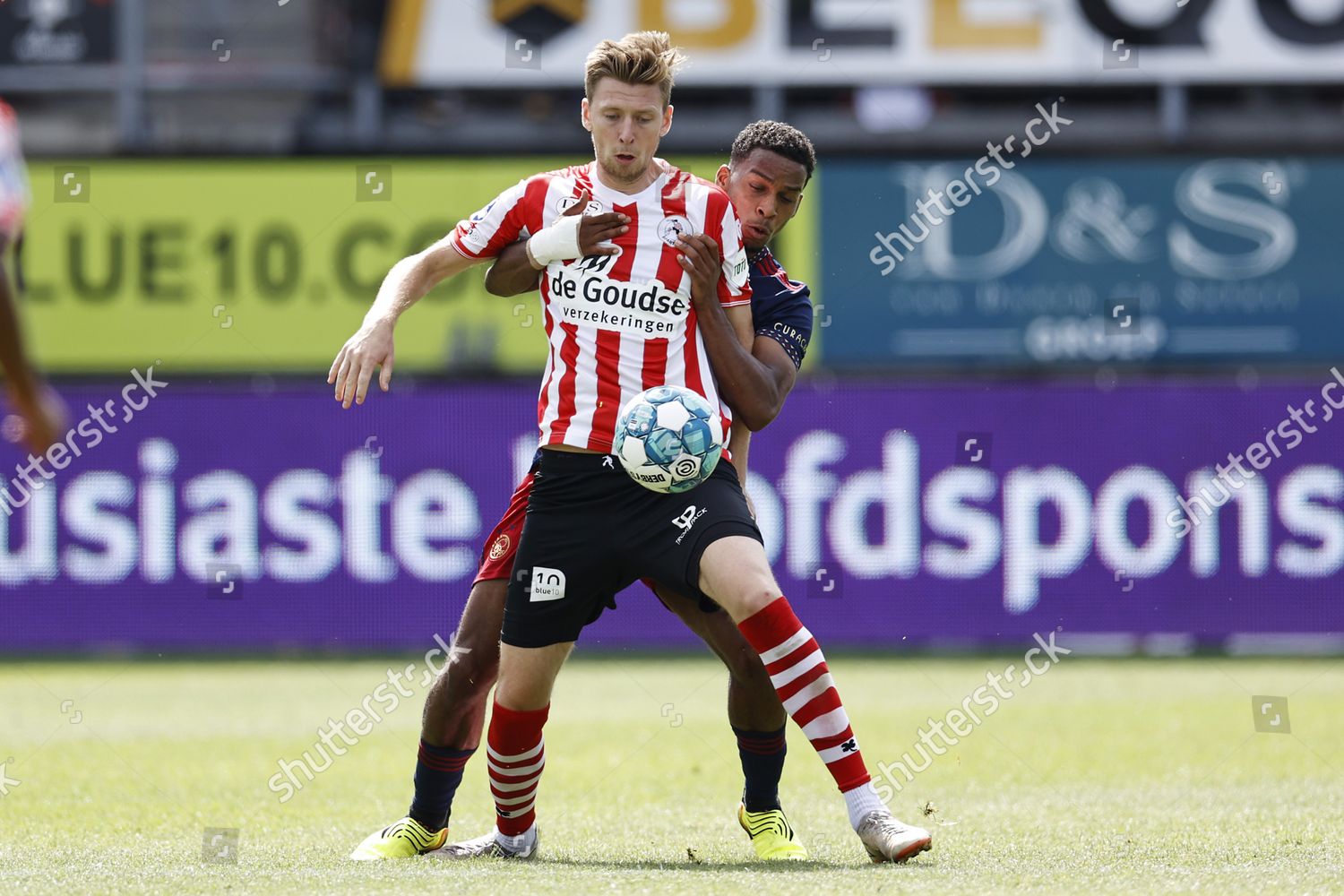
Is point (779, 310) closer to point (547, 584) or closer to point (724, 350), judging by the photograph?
point (724, 350)

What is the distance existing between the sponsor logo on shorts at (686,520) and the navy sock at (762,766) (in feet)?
2.56

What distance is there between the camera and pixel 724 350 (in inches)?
203

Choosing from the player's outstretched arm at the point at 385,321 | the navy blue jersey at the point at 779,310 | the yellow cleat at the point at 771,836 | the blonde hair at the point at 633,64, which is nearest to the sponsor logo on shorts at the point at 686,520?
the navy blue jersey at the point at 779,310

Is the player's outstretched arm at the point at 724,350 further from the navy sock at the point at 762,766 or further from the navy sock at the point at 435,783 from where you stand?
the navy sock at the point at 435,783

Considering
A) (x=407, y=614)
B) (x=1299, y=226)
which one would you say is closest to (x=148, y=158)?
(x=407, y=614)

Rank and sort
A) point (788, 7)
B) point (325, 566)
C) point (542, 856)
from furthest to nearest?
point (788, 7)
point (325, 566)
point (542, 856)

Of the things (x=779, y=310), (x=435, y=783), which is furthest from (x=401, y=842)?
(x=779, y=310)

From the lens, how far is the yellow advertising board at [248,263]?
1398cm

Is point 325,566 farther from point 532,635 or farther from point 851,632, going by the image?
point 532,635

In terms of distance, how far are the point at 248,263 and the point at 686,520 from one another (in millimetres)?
9714

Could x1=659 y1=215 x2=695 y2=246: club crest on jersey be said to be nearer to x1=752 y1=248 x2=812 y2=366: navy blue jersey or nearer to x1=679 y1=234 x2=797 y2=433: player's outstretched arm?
x1=679 y1=234 x2=797 y2=433: player's outstretched arm

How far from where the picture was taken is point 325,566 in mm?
13398

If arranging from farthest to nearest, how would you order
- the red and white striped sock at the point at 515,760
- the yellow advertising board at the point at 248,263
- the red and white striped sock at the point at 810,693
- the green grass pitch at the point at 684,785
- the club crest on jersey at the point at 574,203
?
1. the yellow advertising board at the point at 248,263
2. the red and white striped sock at the point at 515,760
3. the club crest on jersey at the point at 574,203
4. the red and white striped sock at the point at 810,693
5. the green grass pitch at the point at 684,785

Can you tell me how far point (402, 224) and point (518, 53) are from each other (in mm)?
1917
